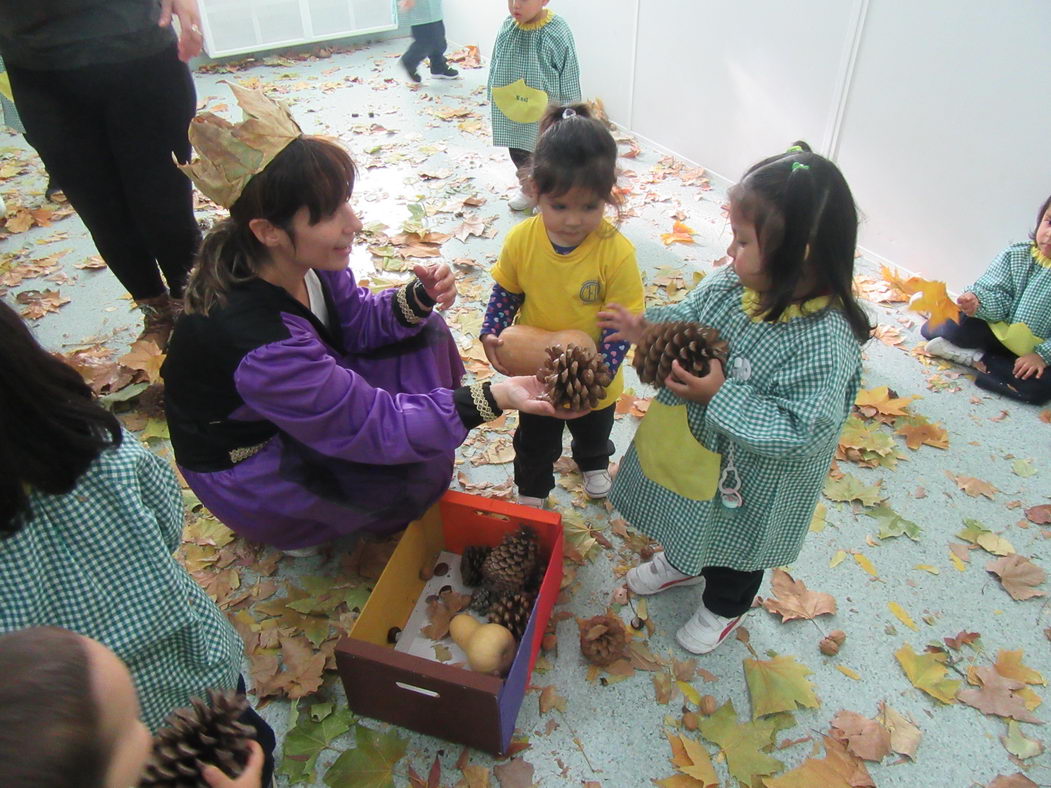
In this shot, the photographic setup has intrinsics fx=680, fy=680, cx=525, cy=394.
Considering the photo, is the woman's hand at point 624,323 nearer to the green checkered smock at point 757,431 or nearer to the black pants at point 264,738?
the green checkered smock at point 757,431

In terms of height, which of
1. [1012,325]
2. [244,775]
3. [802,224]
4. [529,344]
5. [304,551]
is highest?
[802,224]

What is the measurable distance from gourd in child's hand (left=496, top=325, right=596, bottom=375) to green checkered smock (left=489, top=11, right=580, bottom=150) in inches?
80.4

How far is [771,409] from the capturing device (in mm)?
1410

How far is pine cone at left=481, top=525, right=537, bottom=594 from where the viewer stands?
1897 millimetres

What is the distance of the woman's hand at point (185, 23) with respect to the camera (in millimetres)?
2389

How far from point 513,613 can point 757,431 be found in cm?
84

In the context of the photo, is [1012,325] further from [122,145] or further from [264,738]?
[122,145]

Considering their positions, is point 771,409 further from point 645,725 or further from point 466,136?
point 466,136

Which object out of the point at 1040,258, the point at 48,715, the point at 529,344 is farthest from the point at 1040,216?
the point at 48,715

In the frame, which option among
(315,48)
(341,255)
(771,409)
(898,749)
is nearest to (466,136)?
(315,48)

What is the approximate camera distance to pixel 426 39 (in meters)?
6.08

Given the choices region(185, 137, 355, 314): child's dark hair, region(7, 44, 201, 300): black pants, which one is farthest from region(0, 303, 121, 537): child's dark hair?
region(7, 44, 201, 300): black pants

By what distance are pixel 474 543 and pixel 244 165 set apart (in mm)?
1245

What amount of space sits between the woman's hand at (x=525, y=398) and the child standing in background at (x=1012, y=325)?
84.7 inches
